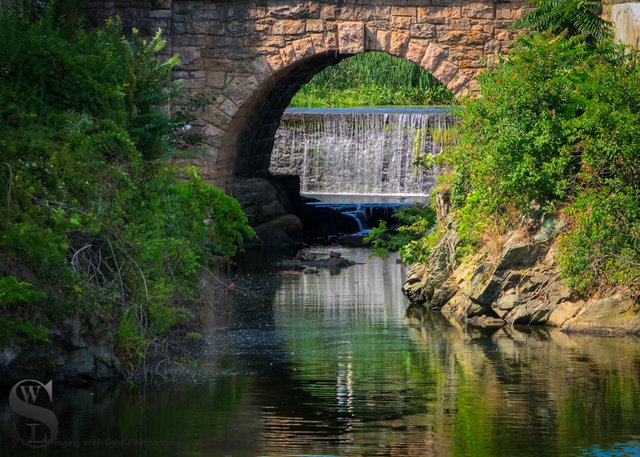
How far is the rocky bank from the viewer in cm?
1383

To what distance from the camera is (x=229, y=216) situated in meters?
14.9

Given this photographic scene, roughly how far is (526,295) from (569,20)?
3.97 metres

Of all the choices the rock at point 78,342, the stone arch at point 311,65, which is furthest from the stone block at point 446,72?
the rock at point 78,342

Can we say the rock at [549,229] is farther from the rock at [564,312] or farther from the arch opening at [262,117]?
the arch opening at [262,117]

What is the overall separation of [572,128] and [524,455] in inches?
258

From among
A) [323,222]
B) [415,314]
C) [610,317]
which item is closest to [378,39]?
[415,314]

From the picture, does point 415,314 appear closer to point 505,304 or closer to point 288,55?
point 505,304

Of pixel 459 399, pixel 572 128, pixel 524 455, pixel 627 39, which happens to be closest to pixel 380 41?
pixel 627 39

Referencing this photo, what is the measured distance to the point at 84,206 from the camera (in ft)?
37.5

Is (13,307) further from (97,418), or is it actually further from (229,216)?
(229,216)

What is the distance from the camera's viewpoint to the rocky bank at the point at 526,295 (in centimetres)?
1383

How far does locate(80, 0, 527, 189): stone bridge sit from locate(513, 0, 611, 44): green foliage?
201 centimetres

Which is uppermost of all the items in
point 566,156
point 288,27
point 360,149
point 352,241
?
point 288,27

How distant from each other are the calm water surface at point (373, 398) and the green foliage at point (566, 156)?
1091 mm
